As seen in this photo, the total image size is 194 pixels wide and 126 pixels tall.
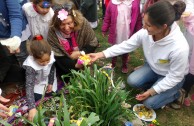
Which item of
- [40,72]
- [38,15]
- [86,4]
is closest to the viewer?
[40,72]

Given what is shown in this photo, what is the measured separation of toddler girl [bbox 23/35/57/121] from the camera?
2.40 meters

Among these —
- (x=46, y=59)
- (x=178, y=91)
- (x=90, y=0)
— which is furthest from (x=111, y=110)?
(x=90, y=0)

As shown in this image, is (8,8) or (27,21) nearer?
(8,8)

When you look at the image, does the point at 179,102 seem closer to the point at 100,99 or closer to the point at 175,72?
the point at 175,72

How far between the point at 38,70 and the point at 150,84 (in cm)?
128

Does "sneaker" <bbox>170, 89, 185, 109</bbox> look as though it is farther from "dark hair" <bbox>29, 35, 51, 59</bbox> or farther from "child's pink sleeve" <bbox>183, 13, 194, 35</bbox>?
"dark hair" <bbox>29, 35, 51, 59</bbox>

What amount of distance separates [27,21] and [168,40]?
1642mm

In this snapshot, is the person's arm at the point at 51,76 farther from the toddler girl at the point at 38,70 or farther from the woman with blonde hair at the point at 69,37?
the woman with blonde hair at the point at 69,37

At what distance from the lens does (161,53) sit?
2.53m

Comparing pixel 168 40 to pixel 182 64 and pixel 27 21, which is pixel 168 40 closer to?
pixel 182 64

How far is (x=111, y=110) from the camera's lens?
2115 millimetres

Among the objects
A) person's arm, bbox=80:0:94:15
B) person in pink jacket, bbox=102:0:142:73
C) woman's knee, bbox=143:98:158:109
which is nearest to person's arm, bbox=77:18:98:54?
person in pink jacket, bbox=102:0:142:73

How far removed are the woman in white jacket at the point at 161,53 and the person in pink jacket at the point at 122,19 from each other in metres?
0.46

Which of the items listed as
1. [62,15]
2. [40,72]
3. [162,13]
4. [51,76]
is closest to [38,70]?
[40,72]
